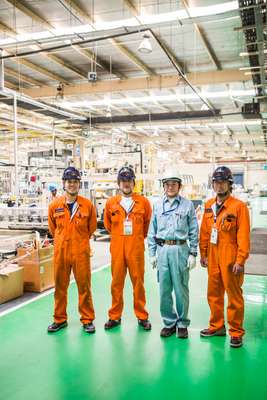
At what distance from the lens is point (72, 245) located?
12.1 feet

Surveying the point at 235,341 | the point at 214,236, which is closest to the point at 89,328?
the point at 235,341

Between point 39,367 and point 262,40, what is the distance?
5.61 m

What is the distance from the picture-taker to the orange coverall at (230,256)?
3333 mm

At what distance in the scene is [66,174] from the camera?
12.6 feet

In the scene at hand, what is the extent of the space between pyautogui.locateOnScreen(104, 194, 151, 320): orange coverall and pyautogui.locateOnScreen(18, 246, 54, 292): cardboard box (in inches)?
67.9

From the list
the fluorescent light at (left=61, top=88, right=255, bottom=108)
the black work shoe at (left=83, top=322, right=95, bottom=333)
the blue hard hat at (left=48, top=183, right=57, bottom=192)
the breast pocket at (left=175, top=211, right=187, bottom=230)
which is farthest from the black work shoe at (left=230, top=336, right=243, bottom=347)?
the fluorescent light at (left=61, top=88, right=255, bottom=108)

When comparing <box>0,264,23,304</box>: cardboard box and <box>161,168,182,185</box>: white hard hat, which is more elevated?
<box>161,168,182,185</box>: white hard hat

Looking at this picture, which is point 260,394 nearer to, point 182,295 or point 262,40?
point 182,295

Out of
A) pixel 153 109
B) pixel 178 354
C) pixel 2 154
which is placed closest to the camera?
pixel 178 354

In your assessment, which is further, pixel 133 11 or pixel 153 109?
pixel 153 109

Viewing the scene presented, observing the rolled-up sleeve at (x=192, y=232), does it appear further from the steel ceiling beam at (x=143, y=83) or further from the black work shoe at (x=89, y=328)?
the steel ceiling beam at (x=143, y=83)

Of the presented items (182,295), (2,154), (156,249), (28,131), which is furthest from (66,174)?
(2,154)

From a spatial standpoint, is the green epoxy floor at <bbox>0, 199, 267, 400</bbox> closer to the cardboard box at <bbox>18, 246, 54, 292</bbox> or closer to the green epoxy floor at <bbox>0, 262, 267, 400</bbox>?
the green epoxy floor at <bbox>0, 262, 267, 400</bbox>

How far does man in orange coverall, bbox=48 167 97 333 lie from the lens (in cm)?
370
